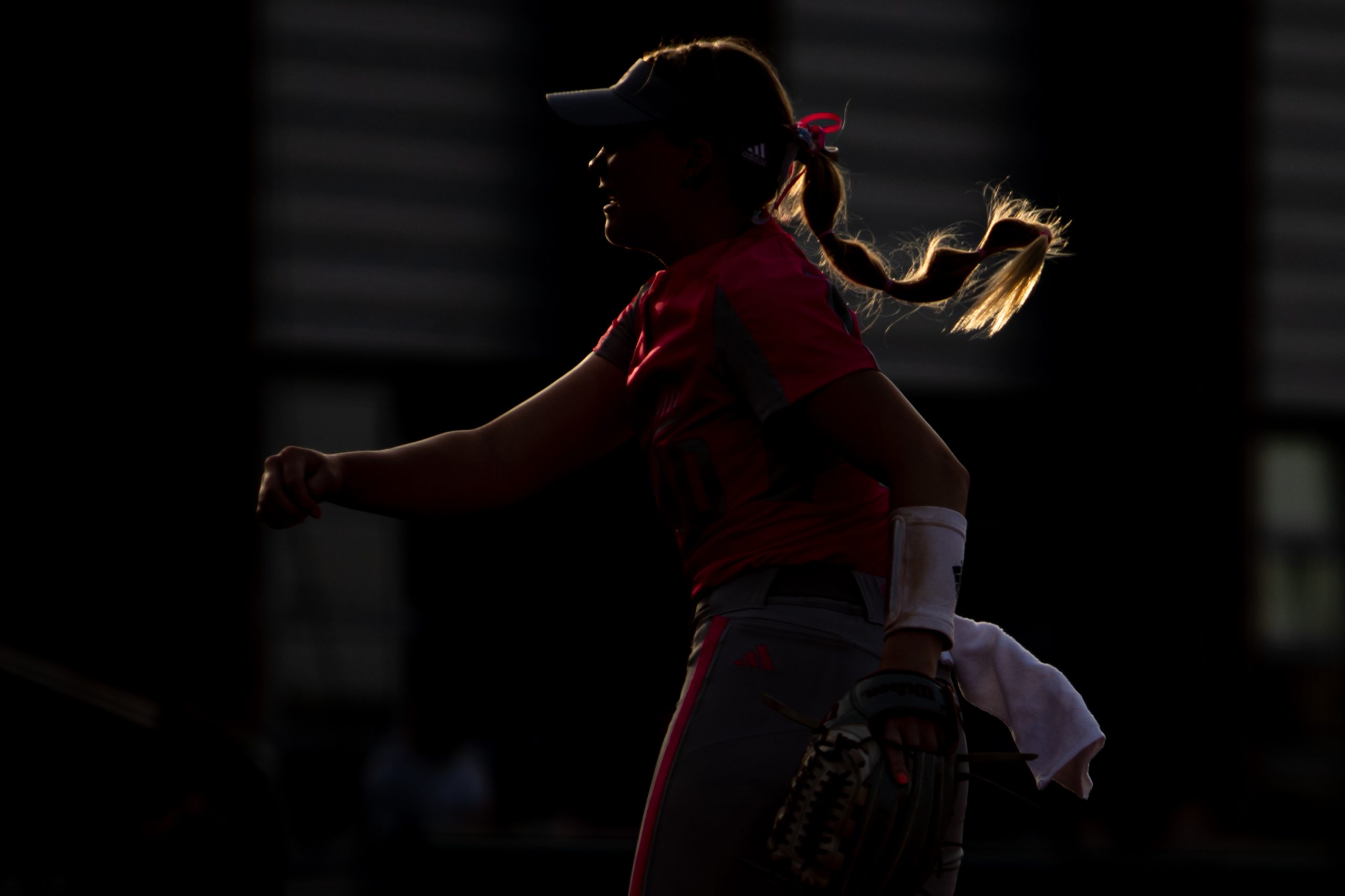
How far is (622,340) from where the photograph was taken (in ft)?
8.04

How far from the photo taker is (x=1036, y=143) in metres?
9.73

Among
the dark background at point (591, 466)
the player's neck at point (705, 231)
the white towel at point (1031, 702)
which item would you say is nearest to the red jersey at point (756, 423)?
the player's neck at point (705, 231)

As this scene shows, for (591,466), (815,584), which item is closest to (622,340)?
(815,584)

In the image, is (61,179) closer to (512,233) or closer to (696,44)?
(512,233)

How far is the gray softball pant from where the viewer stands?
1893 mm

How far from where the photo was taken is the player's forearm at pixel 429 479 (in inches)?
A: 92.4

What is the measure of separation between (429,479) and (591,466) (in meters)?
6.47

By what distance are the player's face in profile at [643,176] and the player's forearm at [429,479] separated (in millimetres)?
456

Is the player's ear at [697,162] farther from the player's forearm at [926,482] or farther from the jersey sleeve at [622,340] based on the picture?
the player's forearm at [926,482]

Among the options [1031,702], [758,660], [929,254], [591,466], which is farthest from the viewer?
[591,466]

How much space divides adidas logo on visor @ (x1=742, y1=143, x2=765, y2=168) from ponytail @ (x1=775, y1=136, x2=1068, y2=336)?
10cm

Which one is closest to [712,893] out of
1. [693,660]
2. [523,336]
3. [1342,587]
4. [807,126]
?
[693,660]

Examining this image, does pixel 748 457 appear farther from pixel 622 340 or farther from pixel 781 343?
pixel 622 340

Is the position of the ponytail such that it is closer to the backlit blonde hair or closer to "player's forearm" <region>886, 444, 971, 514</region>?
the backlit blonde hair
